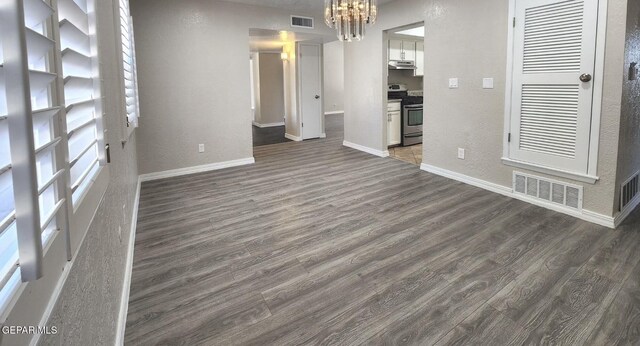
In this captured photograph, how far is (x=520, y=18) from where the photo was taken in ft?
11.6

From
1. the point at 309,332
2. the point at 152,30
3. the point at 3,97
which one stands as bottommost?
the point at 309,332

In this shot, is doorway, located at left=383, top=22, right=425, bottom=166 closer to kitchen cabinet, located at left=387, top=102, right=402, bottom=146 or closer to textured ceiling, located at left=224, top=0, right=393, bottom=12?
kitchen cabinet, located at left=387, top=102, right=402, bottom=146

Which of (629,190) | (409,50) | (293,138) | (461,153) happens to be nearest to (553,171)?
(629,190)

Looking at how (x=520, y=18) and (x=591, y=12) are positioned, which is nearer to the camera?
(x=591, y=12)

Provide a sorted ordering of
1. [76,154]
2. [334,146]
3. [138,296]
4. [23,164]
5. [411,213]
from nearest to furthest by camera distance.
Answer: [23,164], [76,154], [138,296], [411,213], [334,146]

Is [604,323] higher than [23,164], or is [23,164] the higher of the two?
[23,164]

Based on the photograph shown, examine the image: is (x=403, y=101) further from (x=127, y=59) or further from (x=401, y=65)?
(x=127, y=59)

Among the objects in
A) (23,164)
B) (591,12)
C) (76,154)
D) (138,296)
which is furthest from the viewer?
(591,12)

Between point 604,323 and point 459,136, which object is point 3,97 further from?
point 459,136

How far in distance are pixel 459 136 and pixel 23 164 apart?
4.51 meters

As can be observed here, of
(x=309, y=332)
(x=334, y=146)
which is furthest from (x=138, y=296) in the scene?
(x=334, y=146)

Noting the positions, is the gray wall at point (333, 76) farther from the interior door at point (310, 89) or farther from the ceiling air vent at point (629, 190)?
the ceiling air vent at point (629, 190)

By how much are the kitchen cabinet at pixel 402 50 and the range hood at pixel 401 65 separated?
62 millimetres

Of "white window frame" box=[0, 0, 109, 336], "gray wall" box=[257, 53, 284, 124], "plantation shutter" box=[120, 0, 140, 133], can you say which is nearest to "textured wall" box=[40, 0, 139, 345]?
"white window frame" box=[0, 0, 109, 336]
